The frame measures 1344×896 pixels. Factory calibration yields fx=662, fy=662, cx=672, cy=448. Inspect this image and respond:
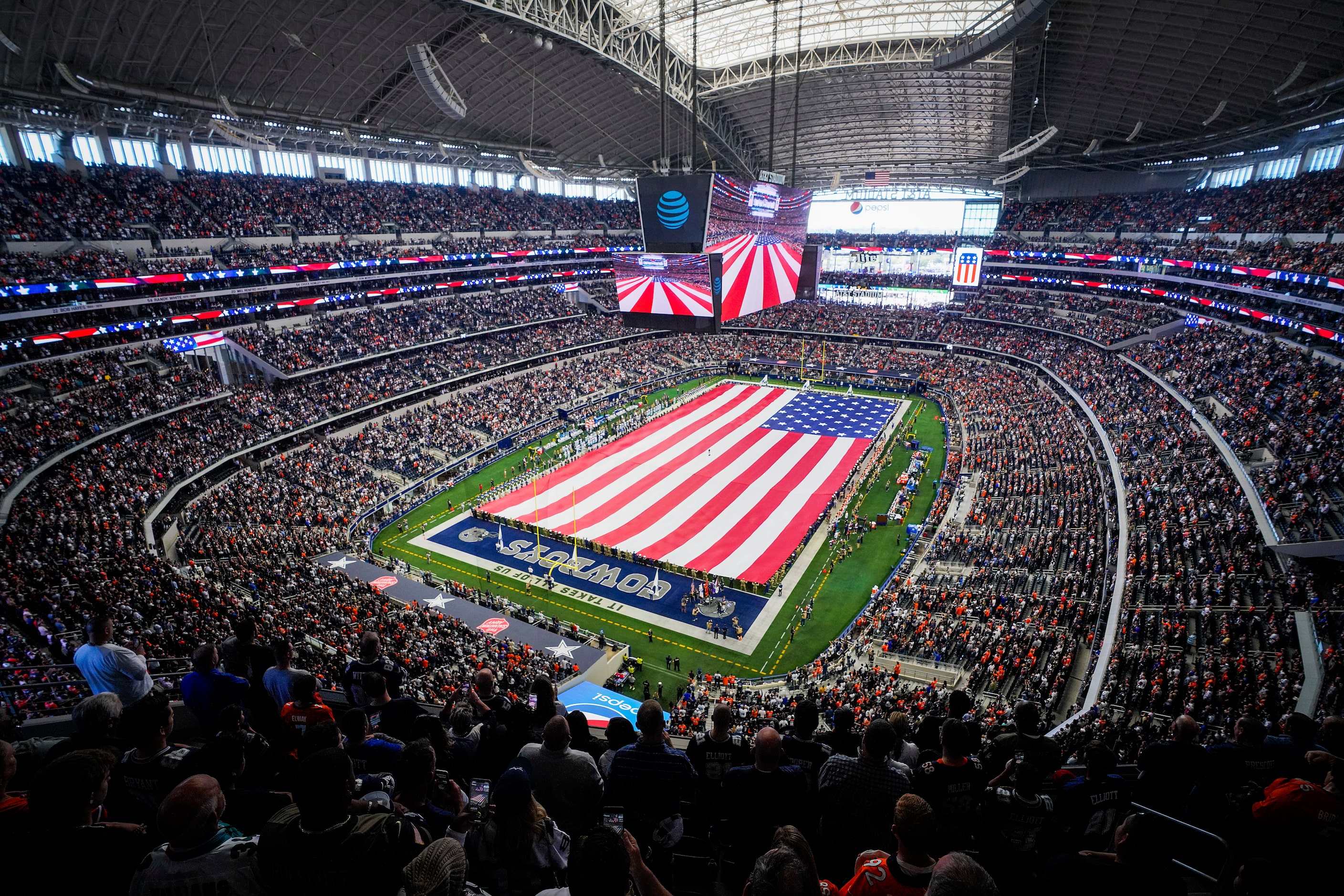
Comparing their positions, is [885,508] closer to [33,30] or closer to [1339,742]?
[1339,742]

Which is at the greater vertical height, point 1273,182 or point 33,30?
point 33,30

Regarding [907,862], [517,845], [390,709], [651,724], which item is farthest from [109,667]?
[907,862]

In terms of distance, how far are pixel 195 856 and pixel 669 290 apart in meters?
24.5

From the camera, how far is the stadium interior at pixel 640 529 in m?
4.35

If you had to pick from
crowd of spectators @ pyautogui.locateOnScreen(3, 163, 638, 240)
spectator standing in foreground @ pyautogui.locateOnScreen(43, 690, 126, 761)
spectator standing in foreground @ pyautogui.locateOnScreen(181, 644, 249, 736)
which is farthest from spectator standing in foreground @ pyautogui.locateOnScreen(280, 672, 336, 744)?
crowd of spectators @ pyautogui.locateOnScreen(3, 163, 638, 240)

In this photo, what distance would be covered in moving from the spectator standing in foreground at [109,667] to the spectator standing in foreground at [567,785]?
16.0ft

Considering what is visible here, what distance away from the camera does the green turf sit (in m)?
23.6

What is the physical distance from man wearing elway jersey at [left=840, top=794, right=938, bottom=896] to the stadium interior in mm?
26

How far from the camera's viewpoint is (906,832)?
3324 mm

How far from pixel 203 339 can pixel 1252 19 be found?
56972mm

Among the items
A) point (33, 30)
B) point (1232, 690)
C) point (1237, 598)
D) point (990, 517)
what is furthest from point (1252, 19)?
point (33, 30)

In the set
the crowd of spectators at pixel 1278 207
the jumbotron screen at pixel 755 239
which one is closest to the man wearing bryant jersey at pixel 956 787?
the jumbotron screen at pixel 755 239

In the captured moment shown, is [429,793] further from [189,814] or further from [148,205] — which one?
[148,205]

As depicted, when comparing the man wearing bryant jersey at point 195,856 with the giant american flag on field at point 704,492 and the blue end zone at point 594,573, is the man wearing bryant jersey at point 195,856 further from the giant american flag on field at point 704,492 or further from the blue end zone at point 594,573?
the giant american flag on field at point 704,492
